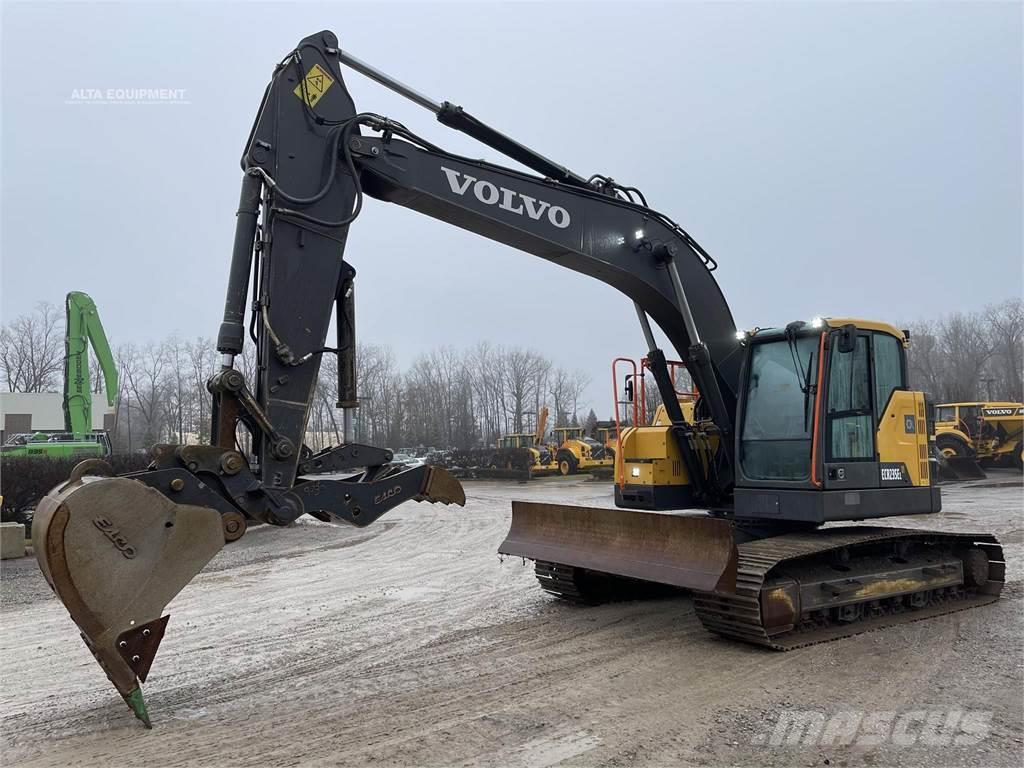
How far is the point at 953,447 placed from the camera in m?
24.9

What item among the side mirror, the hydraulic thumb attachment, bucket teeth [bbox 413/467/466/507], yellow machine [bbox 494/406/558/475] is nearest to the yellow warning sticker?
the hydraulic thumb attachment

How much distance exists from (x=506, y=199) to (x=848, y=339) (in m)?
2.97

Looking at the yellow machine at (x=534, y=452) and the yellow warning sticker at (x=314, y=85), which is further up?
the yellow warning sticker at (x=314, y=85)

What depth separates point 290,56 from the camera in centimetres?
491

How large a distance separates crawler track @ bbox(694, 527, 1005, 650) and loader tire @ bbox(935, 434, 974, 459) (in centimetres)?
1985

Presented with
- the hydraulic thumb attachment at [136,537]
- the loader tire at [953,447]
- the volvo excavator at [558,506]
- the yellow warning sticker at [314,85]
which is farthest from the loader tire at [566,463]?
the hydraulic thumb attachment at [136,537]

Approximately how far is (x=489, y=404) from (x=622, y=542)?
57594mm

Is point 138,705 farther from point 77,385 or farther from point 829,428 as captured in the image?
point 77,385

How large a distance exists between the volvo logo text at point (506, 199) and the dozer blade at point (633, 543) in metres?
2.56

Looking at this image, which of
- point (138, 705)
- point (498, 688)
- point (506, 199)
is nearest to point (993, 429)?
point (506, 199)

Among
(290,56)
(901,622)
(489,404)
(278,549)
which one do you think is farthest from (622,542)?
(489,404)

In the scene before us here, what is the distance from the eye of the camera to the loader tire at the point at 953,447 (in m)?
24.7

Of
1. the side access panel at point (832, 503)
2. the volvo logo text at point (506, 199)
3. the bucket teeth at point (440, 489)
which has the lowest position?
the side access panel at point (832, 503)

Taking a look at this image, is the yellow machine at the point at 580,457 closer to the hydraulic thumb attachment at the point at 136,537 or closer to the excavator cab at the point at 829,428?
the excavator cab at the point at 829,428
